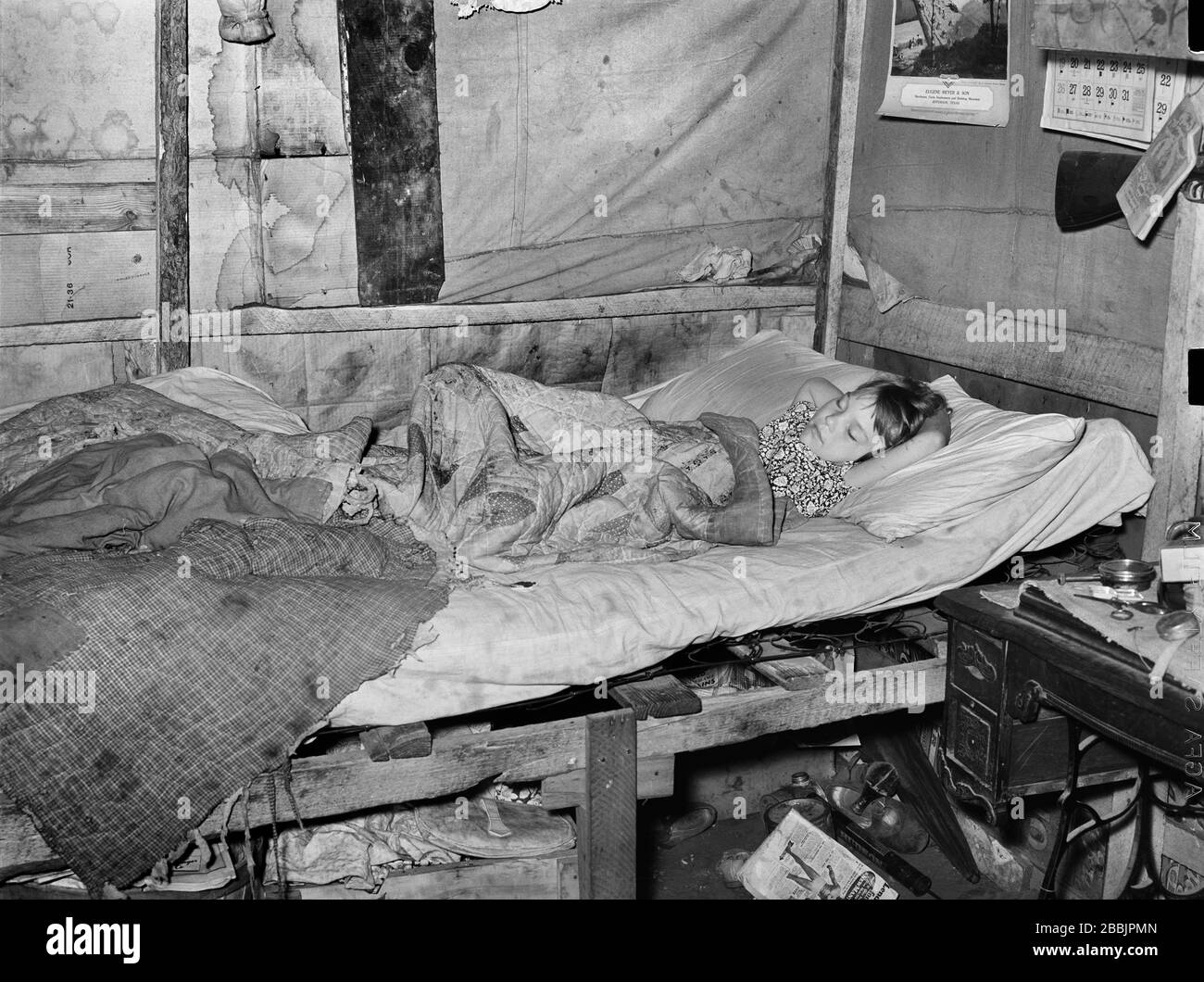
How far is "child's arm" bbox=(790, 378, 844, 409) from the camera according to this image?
350 centimetres

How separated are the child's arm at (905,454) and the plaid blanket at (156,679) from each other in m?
1.39

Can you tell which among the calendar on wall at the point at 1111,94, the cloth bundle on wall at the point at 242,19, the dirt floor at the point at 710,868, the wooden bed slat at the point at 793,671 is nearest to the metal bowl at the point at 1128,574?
the wooden bed slat at the point at 793,671

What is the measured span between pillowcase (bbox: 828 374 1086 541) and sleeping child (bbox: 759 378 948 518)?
0.11 m

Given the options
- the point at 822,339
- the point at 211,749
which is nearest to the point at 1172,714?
the point at 211,749

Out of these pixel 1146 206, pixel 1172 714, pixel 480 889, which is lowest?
pixel 480 889

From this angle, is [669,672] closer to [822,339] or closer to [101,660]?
[101,660]

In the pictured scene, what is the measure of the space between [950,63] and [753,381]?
114 cm

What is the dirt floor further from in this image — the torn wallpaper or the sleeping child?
the torn wallpaper

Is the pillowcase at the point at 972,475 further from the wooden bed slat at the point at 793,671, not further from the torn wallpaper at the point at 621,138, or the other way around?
the torn wallpaper at the point at 621,138

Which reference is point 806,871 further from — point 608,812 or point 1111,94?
point 1111,94

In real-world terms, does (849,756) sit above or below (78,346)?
below

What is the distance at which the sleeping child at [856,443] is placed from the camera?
10.6 ft
